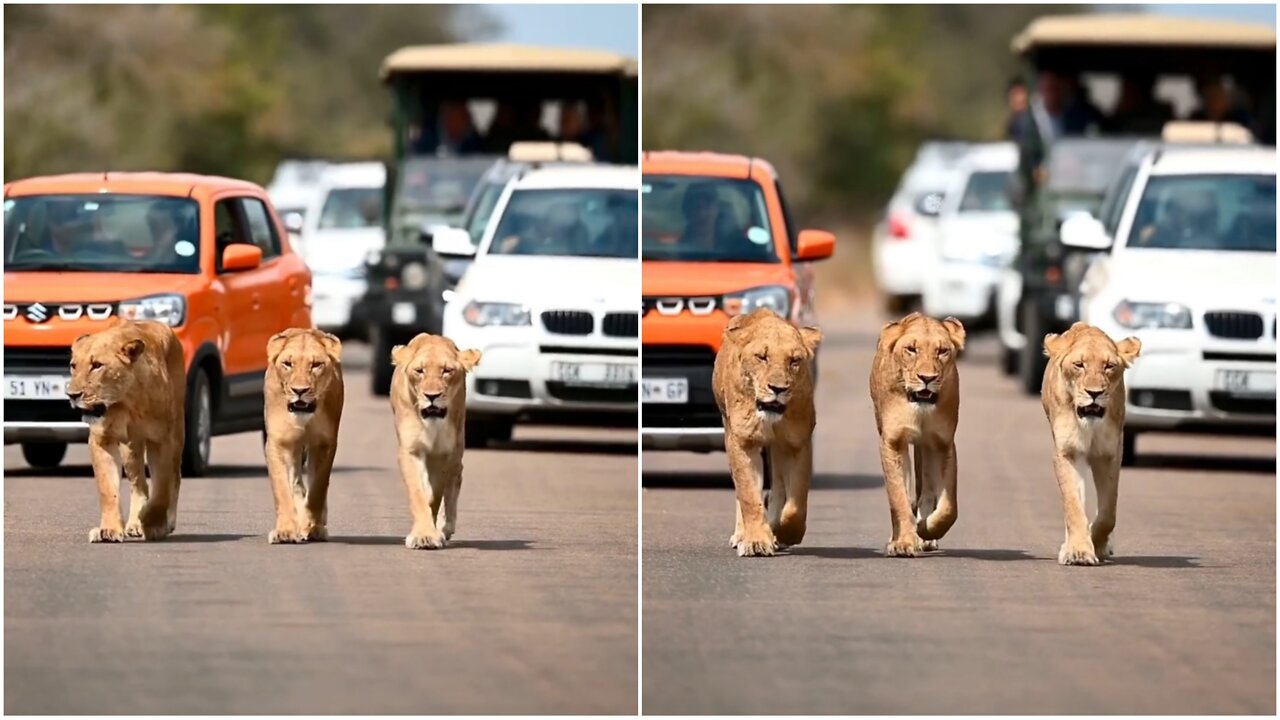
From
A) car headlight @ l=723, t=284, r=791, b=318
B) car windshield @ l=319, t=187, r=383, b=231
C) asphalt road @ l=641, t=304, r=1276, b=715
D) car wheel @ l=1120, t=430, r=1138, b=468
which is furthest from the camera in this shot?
car windshield @ l=319, t=187, r=383, b=231

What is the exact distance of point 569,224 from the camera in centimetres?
1902

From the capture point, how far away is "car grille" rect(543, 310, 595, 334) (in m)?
18.1

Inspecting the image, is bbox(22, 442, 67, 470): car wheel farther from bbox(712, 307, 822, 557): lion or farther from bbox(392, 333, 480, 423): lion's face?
bbox(712, 307, 822, 557): lion

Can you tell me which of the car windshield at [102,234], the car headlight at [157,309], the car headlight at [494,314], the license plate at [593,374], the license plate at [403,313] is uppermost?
the car windshield at [102,234]

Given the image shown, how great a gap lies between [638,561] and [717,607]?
1574mm

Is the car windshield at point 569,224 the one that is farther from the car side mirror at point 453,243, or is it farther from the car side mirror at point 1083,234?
the car side mirror at point 1083,234

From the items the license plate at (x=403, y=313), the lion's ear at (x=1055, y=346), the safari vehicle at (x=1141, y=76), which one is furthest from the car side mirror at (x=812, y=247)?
the safari vehicle at (x=1141, y=76)

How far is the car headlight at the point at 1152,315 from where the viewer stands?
1770cm

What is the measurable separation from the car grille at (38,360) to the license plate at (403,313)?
7.77 m

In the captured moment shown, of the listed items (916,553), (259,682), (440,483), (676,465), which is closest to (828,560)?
(916,553)

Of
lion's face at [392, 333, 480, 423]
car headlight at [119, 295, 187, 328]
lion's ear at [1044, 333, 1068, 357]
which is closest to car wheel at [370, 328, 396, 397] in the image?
car headlight at [119, 295, 187, 328]

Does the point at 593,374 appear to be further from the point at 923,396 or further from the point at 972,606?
the point at 972,606

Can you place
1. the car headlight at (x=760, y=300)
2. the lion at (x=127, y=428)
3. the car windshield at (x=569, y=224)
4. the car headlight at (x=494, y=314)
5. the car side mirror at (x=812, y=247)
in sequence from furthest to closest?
1. the car windshield at (x=569, y=224)
2. the car headlight at (x=494, y=314)
3. the car side mirror at (x=812, y=247)
4. the car headlight at (x=760, y=300)
5. the lion at (x=127, y=428)

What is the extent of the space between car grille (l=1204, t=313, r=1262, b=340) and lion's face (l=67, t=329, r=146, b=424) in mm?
6312
